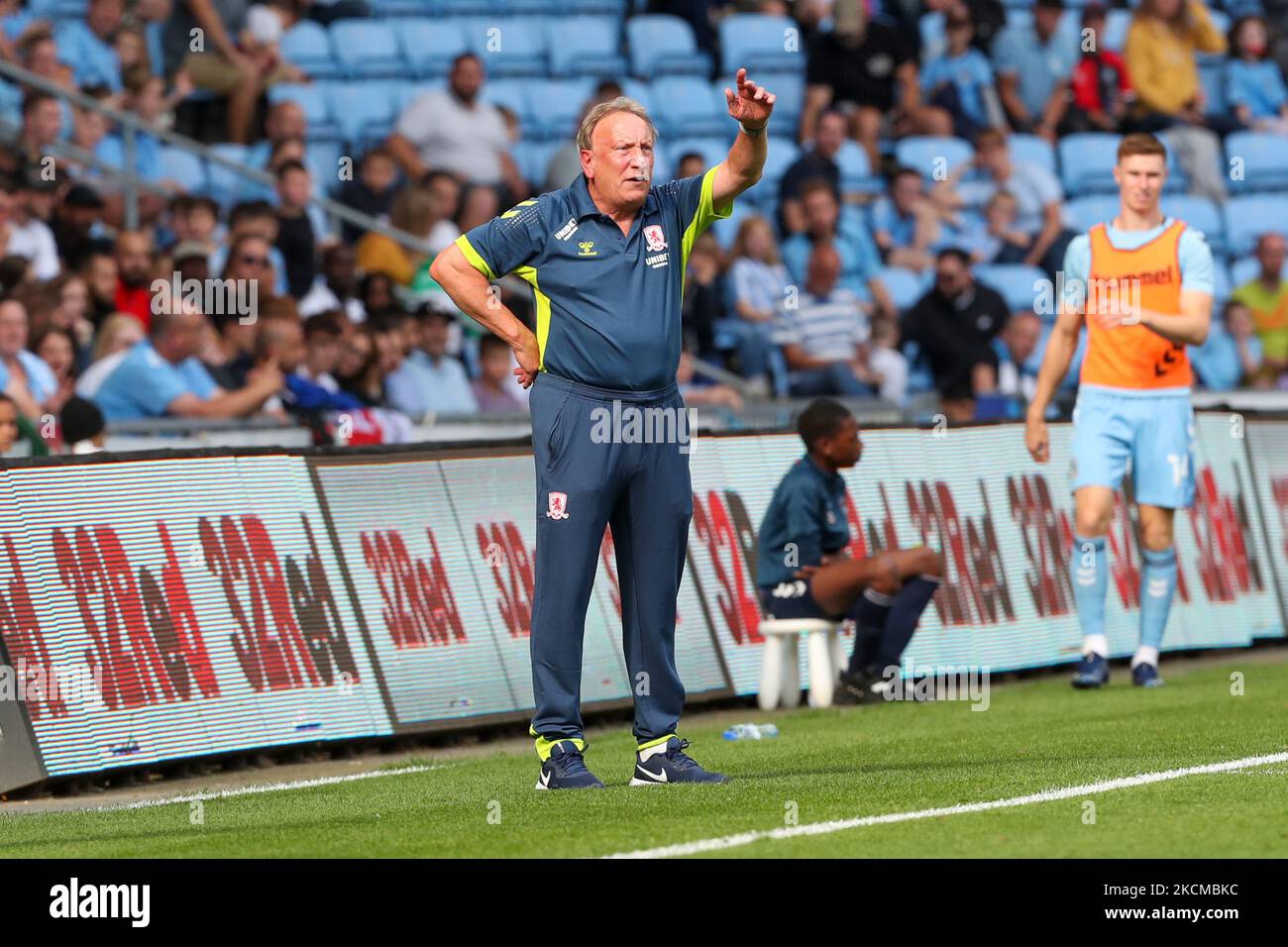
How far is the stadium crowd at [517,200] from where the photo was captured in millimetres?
15266

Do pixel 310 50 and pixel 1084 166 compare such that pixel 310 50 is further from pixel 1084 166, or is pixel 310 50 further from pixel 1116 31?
pixel 1116 31

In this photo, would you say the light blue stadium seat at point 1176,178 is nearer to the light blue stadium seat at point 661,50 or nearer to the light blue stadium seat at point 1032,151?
the light blue stadium seat at point 1032,151

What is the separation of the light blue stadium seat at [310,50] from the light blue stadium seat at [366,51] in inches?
3.2

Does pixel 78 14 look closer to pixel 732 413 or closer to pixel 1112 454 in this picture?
pixel 732 413

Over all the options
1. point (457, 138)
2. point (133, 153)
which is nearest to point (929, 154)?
point (457, 138)

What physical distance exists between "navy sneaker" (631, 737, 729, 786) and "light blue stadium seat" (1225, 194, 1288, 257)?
16.8m

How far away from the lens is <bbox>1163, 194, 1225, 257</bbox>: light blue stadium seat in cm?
2373

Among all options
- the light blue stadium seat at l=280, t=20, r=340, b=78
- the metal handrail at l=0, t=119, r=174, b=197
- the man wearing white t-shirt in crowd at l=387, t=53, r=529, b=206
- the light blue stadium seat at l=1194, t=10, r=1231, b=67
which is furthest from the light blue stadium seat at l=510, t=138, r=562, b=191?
the light blue stadium seat at l=1194, t=10, r=1231, b=67

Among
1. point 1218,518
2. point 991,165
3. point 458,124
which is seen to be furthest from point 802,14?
point 1218,518

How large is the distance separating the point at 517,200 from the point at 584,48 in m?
3.44
